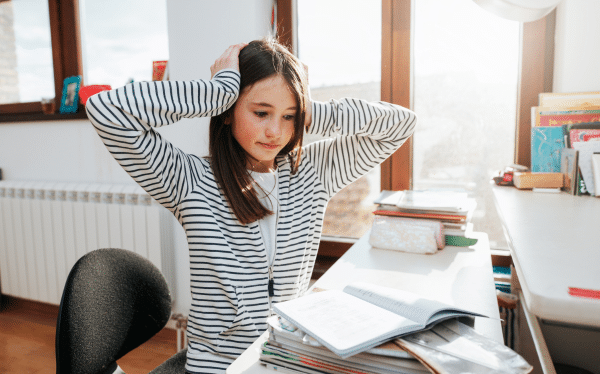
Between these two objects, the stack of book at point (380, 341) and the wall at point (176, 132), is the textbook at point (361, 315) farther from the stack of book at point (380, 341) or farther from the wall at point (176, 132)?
the wall at point (176, 132)

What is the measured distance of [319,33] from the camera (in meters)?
1.73

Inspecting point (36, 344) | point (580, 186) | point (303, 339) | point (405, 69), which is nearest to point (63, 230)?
point (36, 344)

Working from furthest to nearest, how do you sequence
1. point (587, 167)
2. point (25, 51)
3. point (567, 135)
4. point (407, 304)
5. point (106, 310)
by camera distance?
point (25, 51)
point (567, 135)
point (587, 167)
point (106, 310)
point (407, 304)

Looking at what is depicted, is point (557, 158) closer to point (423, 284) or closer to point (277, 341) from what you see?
point (423, 284)

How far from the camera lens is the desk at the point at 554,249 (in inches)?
16.4

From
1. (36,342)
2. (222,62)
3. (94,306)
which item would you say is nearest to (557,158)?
(222,62)

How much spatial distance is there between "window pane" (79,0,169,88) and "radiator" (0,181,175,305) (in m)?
0.64

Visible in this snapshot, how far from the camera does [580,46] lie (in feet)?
4.20

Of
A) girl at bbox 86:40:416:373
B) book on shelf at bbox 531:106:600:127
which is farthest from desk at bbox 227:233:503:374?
book on shelf at bbox 531:106:600:127

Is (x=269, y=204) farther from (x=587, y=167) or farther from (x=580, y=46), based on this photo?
(x=580, y=46)

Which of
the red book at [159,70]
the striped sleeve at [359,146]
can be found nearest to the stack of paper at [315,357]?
the striped sleeve at [359,146]

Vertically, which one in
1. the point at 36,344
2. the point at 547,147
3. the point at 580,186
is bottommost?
the point at 36,344

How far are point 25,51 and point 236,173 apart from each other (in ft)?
7.29

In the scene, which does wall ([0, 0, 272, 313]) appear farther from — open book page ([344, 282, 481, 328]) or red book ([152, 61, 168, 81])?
open book page ([344, 282, 481, 328])
